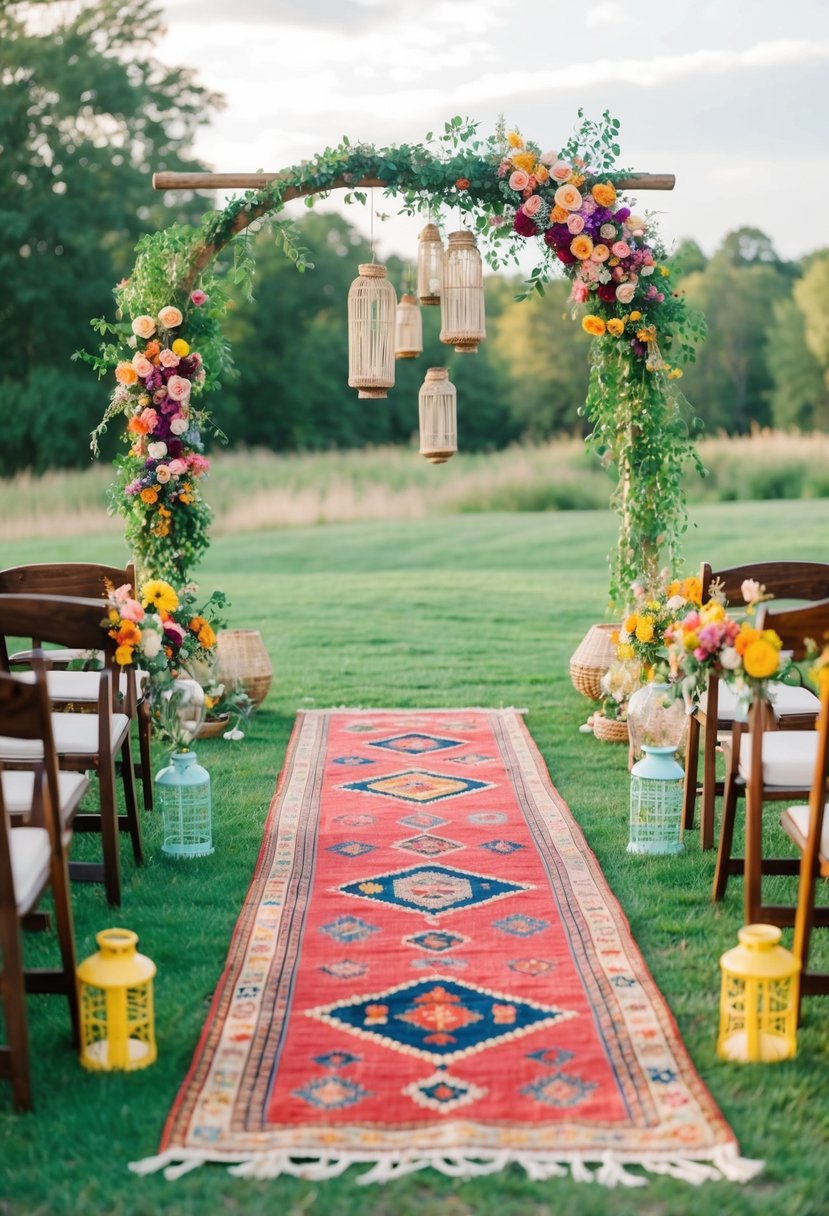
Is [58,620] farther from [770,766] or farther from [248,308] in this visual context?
[248,308]

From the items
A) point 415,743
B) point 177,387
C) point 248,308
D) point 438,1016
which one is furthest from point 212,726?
point 248,308

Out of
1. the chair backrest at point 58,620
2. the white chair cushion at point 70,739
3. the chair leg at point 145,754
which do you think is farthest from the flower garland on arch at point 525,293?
the chair backrest at point 58,620

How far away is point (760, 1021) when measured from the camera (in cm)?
318

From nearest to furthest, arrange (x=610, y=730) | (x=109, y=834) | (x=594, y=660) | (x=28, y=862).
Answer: (x=28, y=862) < (x=109, y=834) < (x=610, y=730) < (x=594, y=660)

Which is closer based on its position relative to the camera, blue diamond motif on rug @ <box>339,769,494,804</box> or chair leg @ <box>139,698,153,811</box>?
chair leg @ <box>139,698,153,811</box>

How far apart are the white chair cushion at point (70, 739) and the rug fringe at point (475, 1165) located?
61.5 inches

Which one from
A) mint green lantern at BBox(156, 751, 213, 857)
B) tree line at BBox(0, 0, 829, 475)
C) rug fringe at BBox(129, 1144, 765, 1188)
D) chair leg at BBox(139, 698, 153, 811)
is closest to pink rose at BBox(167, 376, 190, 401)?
chair leg at BBox(139, 698, 153, 811)

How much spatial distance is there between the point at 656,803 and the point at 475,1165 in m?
2.28

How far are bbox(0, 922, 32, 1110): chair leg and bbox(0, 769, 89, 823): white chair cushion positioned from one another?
0.46 metres

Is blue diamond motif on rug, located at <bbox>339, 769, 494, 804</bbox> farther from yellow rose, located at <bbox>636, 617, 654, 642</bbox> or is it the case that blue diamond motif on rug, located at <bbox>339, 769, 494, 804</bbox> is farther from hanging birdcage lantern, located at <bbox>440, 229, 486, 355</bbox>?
hanging birdcage lantern, located at <bbox>440, 229, 486, 355</bbox>

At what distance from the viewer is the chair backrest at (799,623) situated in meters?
3.47

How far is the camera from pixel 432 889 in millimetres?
4430

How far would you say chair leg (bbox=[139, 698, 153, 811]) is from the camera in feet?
17.2

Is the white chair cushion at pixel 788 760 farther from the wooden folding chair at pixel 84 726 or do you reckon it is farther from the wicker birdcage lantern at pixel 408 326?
the wicker birdcage lantern at pixel 408 326
